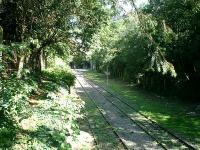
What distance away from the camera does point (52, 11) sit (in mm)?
17734

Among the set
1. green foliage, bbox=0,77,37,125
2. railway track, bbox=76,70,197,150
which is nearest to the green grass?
railway track, bbox=76,70,197,150

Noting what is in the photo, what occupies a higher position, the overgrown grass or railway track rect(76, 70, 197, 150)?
the overgrown grass

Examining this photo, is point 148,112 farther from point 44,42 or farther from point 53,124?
point 53,124

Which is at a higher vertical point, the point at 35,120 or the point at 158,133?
the point at 35,120

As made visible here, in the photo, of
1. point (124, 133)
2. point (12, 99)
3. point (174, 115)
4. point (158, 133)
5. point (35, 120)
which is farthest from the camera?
point (174, 115)

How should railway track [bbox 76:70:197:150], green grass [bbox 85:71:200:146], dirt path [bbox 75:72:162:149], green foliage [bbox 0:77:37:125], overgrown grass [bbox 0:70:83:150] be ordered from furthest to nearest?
green grass [bbox 85:71:200:146] → railway track [bbox 76:70:197:150] → dirt path [bbox 75:72:162:149] → green foliage [bbox 0:77:37:125] → overgrown grass [bbox 0:70:83:150]

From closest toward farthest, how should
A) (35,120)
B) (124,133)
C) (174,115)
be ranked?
(35,120), (124,133), (174,115)

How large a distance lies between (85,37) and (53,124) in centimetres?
1492

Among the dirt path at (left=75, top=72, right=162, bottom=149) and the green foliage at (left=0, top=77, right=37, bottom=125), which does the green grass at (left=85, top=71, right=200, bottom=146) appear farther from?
the green foliage at (left=0, top=77, right=37, bottom=125)

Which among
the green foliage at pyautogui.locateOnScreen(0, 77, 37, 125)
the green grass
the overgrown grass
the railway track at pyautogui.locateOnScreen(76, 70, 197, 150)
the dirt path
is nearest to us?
the overgrown grass

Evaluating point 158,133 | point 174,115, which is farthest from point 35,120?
point 174,115

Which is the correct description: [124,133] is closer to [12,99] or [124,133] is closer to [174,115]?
[174,115]

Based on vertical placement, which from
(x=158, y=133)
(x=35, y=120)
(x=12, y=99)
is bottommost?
(x=158, y=133)

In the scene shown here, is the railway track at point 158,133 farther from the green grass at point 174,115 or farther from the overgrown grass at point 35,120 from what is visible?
the overgrown grass at point 35,120
